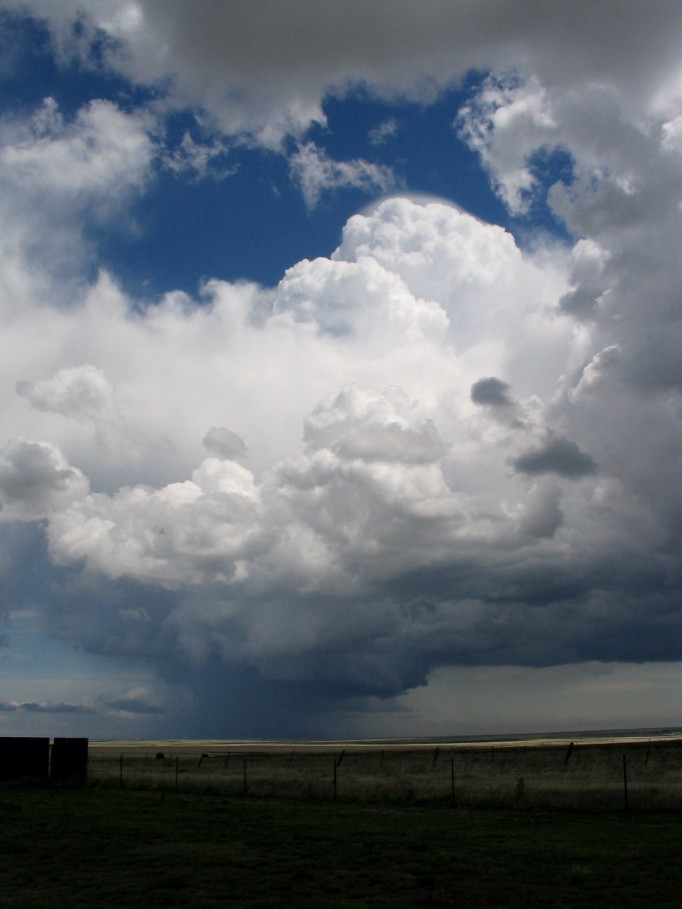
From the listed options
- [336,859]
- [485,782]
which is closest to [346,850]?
[336,859]

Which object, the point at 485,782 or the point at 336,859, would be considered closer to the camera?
the point at 336,859

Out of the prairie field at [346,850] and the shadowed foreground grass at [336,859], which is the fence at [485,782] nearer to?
the prairie field at [346,850]

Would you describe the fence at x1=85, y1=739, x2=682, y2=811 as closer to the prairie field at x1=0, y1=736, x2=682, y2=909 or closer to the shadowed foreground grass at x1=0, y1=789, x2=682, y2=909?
the prairie field at x1=0, y1=736, x2=682, y2=909

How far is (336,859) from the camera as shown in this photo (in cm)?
1845

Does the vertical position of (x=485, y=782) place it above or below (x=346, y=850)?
below

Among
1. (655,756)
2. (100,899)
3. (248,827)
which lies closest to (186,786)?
(248,827)

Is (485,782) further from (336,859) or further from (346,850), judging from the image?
(336,859)

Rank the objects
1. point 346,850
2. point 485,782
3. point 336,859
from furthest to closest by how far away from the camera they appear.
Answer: point 485,782 < point 346,850 < point 336,859

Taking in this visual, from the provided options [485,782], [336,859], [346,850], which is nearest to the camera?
[336,859]

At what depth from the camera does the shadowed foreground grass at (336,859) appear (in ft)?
47.1

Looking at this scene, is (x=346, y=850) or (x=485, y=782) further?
(x=485, y=782)

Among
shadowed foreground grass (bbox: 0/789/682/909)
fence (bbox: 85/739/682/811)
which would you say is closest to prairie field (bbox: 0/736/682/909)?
shadowed foreground grass (bbox: 0/789/682/909)

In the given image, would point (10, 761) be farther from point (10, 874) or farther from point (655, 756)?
point (655, 756)

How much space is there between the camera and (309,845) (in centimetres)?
2069
